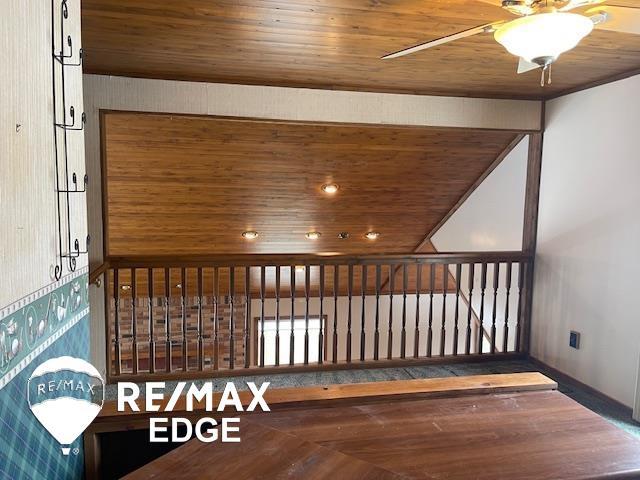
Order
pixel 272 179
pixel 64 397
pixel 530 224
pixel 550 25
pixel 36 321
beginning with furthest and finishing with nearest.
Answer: pixel 272 179 < pixel 530 224 < pixel 550 25 < pixel 64 397 < pixel 36 321

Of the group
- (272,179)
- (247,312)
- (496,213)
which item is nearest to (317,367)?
(247,312)

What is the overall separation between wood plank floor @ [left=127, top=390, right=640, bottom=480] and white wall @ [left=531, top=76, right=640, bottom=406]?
192 centimetres

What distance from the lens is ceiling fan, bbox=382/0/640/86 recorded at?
1.61m

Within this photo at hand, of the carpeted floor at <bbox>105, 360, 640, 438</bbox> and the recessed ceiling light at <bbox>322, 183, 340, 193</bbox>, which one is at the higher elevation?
the recessed ceiling light at <bbox>322, 183, 340, 193</bbox>

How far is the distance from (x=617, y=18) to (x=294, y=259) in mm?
2462

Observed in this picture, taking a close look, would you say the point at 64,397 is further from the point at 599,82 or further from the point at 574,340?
the point at 599,82

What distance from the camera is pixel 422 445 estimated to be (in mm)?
1409

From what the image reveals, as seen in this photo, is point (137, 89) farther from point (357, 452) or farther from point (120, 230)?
point (357, 452)

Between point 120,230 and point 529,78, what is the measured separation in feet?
14.2

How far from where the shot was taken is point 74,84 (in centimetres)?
152

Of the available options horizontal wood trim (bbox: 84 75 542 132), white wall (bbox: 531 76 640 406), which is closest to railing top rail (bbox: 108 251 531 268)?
white wall (bbox: 531 76 640 406)

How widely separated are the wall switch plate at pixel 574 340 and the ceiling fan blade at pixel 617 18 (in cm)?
242

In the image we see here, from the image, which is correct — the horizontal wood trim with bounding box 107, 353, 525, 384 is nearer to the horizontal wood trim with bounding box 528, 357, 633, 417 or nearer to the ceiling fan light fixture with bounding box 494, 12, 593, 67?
the horizontal wood trim with bounding box 528, 357, 633, 417

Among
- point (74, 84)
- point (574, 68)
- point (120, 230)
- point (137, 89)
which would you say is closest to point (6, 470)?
point (74, 84)
